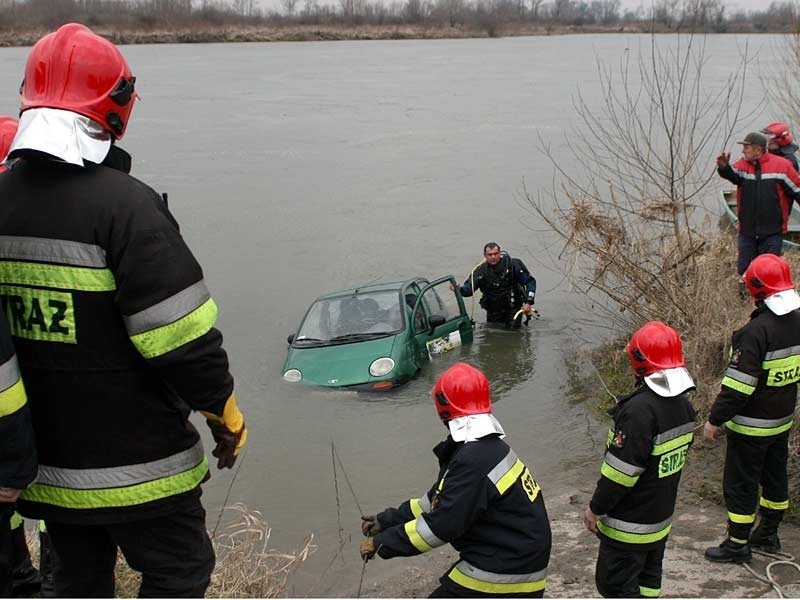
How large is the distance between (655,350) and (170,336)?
280 centimetres

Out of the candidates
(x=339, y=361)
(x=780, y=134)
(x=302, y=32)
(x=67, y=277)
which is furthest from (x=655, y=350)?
(x=302, y=32)

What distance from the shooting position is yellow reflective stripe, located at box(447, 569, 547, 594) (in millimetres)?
4074

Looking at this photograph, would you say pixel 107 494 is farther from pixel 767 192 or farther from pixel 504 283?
pixel 504 283

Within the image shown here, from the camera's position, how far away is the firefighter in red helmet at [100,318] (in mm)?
2707

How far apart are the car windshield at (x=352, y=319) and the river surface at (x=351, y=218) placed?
712 millimetres

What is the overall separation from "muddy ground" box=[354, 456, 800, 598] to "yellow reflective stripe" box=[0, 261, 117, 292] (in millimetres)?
4017

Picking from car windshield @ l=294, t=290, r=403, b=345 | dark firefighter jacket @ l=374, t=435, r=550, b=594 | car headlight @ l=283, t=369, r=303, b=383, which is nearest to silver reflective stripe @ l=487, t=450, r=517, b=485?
dark firefighter jacket @ l=374, t=435, r=550, b=594

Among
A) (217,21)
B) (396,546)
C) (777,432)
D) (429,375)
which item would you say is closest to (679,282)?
(429,375)

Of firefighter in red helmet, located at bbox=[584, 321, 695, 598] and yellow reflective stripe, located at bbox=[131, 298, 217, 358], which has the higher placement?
yellow reflective stripe, located at bbox=[131, 298, 217, 358]

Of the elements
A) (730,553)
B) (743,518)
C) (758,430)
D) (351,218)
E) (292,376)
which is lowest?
(351,218)

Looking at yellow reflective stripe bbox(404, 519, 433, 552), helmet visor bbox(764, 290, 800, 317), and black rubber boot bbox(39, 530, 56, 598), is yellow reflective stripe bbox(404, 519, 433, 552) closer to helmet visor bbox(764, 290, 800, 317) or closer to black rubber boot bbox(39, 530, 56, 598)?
black rubber boot bbox(39, 530, 56, 598)

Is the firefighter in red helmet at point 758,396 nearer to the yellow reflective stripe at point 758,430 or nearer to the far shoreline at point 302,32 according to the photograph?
the yellow reflective stripe at point 758,430

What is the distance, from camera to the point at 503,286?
14.0 meters

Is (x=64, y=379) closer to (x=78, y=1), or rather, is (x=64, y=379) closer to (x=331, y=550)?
(x=331, y=550)
